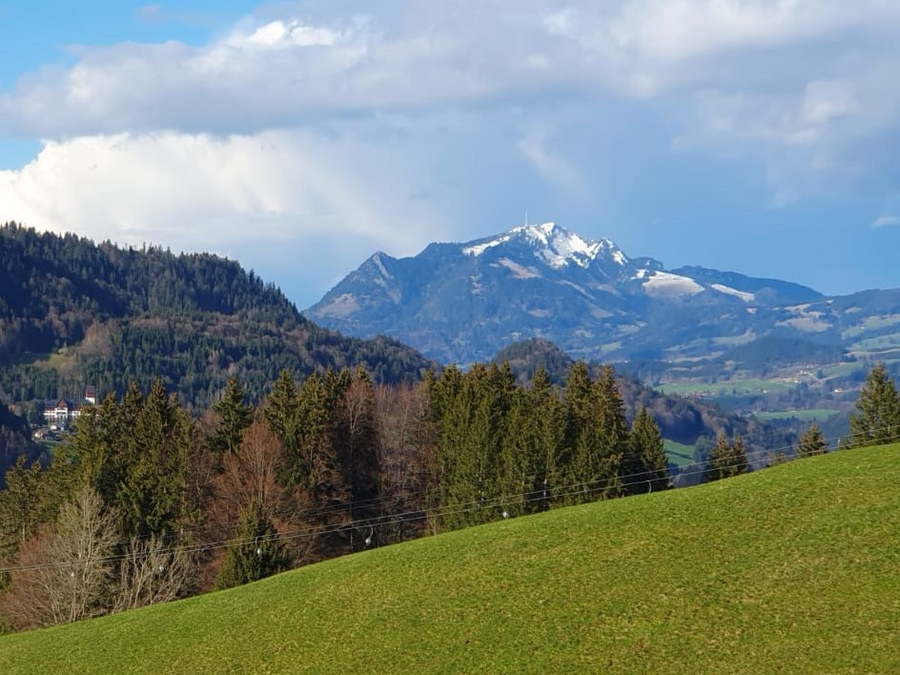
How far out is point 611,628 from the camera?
42.4 meters

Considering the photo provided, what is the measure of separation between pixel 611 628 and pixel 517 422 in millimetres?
46115

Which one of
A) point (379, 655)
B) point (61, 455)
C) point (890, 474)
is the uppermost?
point (61, 455)

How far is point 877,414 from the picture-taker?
Result: 89.1 m

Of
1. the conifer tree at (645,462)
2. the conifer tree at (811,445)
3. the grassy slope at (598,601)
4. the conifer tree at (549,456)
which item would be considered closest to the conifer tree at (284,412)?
the conifer tree at (549,456)

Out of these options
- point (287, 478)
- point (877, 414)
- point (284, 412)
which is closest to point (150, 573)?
point (287, 478)

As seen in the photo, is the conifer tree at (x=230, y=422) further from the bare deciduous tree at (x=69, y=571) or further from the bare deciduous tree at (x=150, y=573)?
the bare deciduous tree at (x=69, y=571)

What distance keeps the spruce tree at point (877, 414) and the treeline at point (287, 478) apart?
1678 cm

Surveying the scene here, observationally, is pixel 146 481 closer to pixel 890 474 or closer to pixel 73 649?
pixel 73 649

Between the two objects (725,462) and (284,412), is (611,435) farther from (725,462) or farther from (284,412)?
(284,412)

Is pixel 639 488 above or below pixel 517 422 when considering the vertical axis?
below

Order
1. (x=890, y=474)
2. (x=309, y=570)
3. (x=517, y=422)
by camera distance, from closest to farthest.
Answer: (x=890, y=474) → (x=309, y=570) → (x=517, y=422)

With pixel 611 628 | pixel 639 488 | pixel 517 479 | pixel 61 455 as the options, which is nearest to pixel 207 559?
pixel 61 455

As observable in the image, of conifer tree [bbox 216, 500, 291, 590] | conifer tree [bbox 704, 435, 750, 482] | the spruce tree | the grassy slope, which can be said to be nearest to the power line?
conifer tree [bbox 704, 435, 750, 482]

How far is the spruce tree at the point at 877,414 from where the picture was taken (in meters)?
86.3
